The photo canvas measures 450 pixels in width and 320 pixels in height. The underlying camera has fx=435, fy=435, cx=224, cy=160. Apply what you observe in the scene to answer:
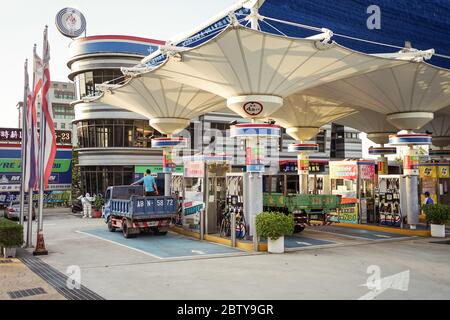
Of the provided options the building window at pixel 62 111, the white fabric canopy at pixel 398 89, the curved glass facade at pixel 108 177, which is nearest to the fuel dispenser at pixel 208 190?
the white fabric canopy at pixel 398 89

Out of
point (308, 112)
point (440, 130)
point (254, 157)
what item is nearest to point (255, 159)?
point (254, 157)

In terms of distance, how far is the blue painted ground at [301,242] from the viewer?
16703 millimetres

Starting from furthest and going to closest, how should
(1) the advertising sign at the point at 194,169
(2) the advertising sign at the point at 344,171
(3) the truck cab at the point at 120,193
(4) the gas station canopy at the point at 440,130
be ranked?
1. (4) the gas station canopy at the point at 440,130
2. (2) the advertising sign at the point at 344,171
3. (3) the truck cab at the point at 120,193
4. (1) the advertising sign at the point at 194,169

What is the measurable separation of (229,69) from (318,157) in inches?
1610

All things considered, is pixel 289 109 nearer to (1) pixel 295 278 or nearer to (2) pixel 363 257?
(2) pixel 363 257

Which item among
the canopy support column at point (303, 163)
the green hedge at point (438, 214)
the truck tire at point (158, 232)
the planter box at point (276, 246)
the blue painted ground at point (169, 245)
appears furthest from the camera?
the canopy support column at point (303, 163)

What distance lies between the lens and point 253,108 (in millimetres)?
17266

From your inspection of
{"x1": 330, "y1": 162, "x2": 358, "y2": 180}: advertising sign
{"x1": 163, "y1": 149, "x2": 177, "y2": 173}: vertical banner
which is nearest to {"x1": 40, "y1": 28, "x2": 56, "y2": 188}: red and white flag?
{"x1": 163, "y1": 149, "x2": 177, "y2": 173}: vertical banner

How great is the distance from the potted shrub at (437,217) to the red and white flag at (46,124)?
16.1 meters

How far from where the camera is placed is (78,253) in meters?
15.3

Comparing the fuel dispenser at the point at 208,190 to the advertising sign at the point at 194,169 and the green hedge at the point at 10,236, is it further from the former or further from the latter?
the green hedge at the point at 10,236

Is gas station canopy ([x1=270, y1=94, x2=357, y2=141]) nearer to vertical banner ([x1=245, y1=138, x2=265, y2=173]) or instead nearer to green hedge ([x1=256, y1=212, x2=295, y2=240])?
vertical banner ([x1=245, y1=138, x2=265, y2=173])

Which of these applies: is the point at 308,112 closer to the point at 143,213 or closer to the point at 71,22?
the point at 143,213

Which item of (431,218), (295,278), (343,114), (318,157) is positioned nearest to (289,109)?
(343,114)
